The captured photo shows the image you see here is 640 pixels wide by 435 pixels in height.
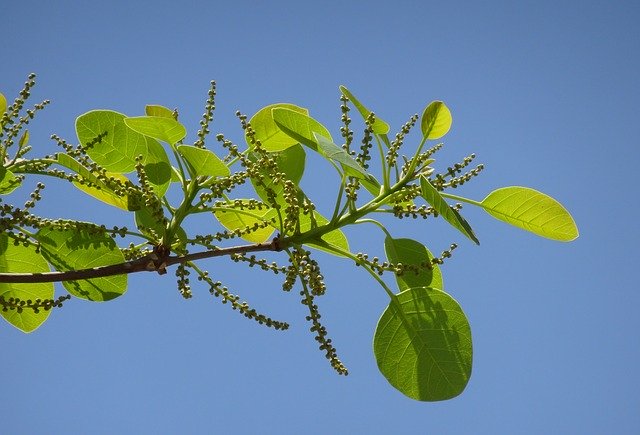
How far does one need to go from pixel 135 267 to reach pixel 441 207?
2.68 ft

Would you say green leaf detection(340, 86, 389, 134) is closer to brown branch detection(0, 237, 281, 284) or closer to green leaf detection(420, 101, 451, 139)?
green leaf detection(420, 101, 451, 139)

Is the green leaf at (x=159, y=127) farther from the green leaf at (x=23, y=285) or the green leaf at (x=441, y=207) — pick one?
the green leaf at (x=441, y=207)

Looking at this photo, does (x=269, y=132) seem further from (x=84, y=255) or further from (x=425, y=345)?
(x=425, y=345)

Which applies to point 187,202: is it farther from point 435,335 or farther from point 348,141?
point 435,335

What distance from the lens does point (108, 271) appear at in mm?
1803

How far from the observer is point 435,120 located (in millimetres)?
2258

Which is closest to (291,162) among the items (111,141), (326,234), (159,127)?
(326,234)

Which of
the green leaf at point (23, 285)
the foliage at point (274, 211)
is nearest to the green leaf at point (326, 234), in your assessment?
the foliage at point (274, 211)

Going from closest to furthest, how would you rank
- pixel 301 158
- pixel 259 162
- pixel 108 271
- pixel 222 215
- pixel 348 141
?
1. pixel 108 271
2. pixel 259 162
3. pixel 348 141
4. pixel 301 158
5. pixel 222 215

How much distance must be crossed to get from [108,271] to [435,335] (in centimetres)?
99

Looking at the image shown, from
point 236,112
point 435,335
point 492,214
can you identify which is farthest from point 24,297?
point 492,214

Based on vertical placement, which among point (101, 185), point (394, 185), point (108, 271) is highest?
point (394, 185)

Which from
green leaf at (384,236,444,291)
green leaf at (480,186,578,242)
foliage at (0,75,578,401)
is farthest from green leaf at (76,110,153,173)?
green leaf at (480,186,578,242)

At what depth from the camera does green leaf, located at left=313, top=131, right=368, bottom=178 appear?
1887 millimetres
